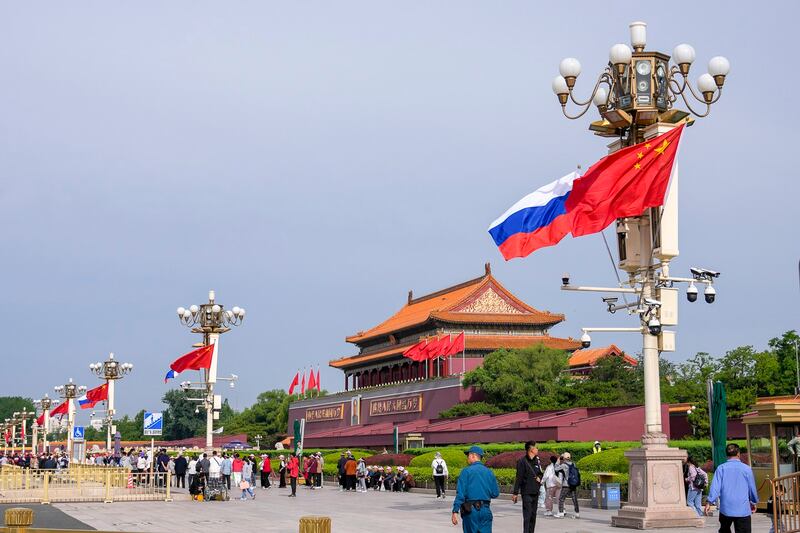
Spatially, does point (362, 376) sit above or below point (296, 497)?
above

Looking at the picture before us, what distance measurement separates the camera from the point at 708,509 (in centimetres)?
1905

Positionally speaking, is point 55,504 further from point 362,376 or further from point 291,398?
point 291,398

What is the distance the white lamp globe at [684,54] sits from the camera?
17156 mm

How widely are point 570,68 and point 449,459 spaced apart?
22306 mm

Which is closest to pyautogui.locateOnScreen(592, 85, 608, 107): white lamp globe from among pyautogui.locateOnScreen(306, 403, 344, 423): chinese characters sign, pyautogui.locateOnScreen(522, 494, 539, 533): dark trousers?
pyautogui.locateOnScreen(522, 494, 539, 533): dark trousers

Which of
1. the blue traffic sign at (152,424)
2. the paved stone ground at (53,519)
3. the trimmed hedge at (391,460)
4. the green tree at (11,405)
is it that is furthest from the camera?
the green tree at (11,405)

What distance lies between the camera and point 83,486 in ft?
93.5

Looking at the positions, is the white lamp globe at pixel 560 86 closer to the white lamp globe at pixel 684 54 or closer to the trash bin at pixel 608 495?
the white lamp globe at pixel 684 54

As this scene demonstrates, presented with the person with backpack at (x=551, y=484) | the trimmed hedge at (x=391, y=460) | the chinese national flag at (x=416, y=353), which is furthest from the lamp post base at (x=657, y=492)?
the chinese national flag at (x=416, y=353)

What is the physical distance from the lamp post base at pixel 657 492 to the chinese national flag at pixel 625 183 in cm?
371

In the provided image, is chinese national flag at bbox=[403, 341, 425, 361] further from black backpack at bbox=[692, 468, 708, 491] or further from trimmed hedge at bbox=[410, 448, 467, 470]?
black backpack at bbox=[692, 468, 708, 491]

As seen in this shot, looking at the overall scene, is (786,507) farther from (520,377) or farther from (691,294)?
(520,377)

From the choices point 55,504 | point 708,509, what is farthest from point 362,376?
point 708,509

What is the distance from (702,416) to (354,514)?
22.8m
